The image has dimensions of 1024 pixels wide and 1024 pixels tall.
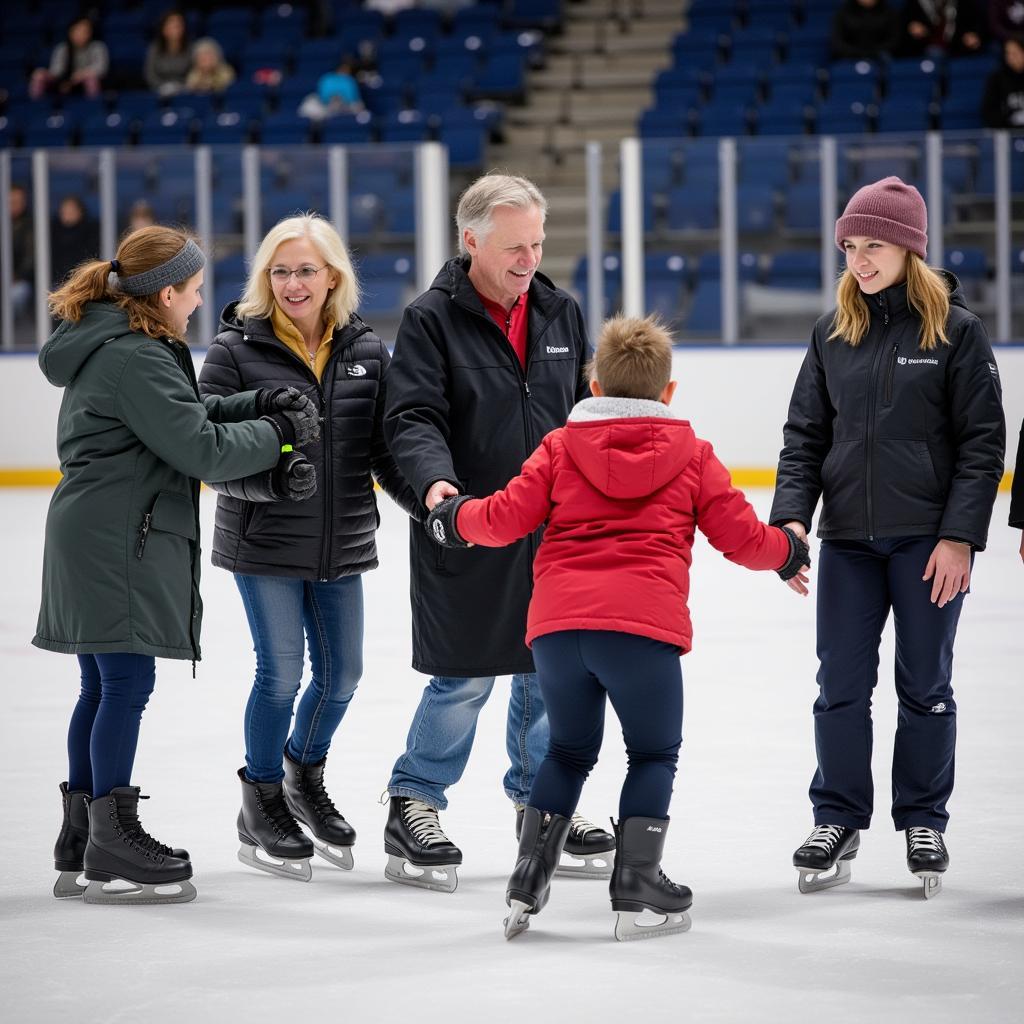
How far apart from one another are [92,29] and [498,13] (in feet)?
12.0

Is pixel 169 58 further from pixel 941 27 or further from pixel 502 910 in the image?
pixel 502 910

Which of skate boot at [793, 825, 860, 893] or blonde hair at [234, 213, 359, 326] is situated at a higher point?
blonde hair at [234, 213, 359, 326]

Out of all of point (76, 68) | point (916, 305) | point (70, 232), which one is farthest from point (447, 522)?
point (76, 68)

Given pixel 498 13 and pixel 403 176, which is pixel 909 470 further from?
pixel 498 13

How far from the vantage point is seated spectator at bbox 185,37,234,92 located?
1458 centimetres

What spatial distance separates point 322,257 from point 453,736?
3.30 ft

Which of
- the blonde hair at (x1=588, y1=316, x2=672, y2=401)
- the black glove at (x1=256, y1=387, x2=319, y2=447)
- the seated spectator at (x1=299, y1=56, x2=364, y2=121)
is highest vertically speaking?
the seated spectator at (x1=299, y1=56, x2=364, y2=121)

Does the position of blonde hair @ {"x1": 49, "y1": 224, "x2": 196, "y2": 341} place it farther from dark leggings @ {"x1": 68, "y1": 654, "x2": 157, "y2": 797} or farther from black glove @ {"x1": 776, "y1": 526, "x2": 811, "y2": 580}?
black glove @ {"x1": 776, "y1": 526, "x2": 811, "y2": 580}

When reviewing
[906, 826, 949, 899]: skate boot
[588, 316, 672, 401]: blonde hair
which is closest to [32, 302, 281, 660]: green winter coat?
[588, 316, 672, 401]: blonde hair

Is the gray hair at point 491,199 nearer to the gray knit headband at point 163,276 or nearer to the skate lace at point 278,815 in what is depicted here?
the gray knit headband at point 163,276

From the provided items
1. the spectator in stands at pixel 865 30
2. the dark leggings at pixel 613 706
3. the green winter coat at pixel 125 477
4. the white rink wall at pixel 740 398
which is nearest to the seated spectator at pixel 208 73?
the spectator in stands at pixel 865 30

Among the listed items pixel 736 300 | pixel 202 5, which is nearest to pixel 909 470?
pixel 736 300

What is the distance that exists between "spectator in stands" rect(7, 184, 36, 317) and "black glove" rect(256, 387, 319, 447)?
9330 millimetres

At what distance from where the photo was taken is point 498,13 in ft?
50.8
